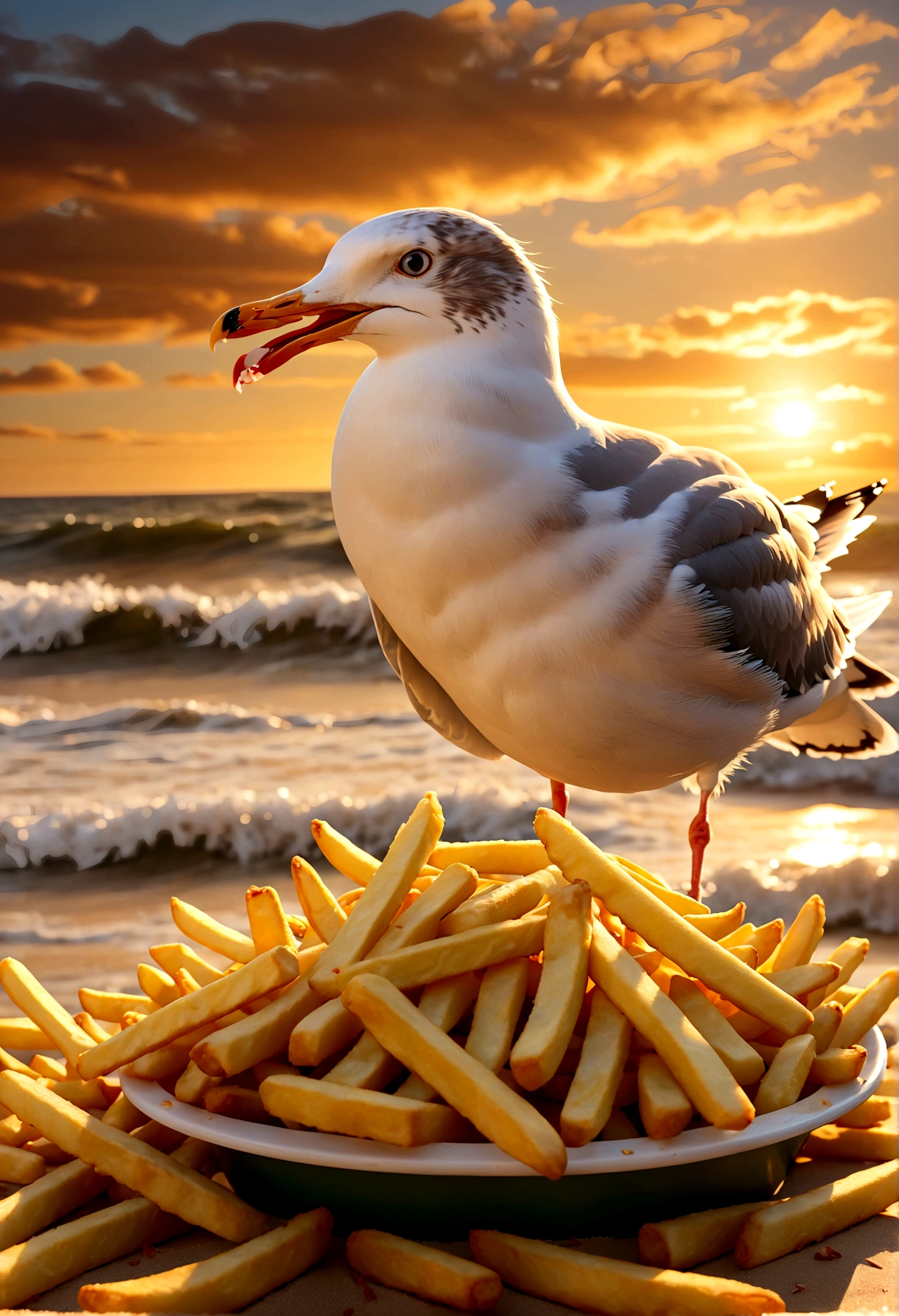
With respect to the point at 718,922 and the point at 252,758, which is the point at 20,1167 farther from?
the point at 252,758

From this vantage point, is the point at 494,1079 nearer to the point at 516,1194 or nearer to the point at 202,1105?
the point at 516,1194

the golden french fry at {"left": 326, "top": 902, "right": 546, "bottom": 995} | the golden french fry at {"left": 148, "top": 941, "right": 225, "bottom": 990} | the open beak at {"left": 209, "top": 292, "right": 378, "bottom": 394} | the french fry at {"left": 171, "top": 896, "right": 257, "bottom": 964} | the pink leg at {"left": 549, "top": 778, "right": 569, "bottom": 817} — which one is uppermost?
the open beak at {"left": 209, "top": 292, "right": 378, "bottom": 394}

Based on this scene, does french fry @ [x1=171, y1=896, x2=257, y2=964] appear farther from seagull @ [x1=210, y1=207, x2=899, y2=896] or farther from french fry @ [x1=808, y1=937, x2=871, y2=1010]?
french fry @ [x1=808, y1=937, x2=871, y2=1010]

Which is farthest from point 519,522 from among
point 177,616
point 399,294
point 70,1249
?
point 177,616

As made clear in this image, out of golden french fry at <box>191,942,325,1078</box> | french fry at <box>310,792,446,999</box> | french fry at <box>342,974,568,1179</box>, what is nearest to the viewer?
french fry at <box>342,974,568,1179</box>

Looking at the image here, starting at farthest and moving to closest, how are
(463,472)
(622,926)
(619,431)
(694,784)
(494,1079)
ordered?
(694,784), (619,431), (463,472), (622,926), (494,1079)

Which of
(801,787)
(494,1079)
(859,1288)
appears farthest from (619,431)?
(801,787)

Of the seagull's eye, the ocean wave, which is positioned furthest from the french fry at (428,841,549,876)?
the ocean wave
